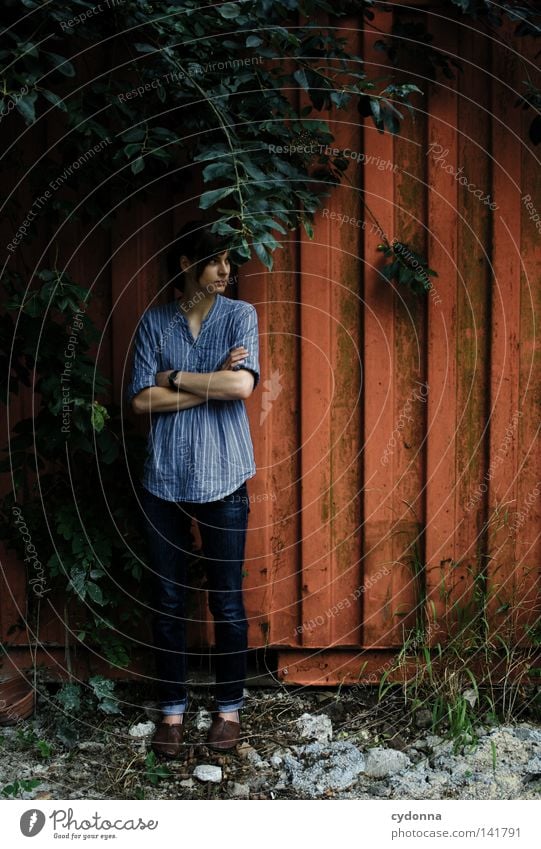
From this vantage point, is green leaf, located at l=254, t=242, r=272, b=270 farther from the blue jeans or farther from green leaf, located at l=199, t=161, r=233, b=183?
the blue jeans

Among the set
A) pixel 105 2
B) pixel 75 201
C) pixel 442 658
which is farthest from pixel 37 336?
pixel 442 658

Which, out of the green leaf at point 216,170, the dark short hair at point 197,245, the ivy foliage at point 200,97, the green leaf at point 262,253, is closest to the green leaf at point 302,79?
the ivy foliage at point 200,97

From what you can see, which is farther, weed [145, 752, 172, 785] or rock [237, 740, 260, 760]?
rock [237, 740, 260, 760]

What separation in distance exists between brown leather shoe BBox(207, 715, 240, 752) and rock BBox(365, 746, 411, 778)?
59cm

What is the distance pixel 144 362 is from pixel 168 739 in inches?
65.7

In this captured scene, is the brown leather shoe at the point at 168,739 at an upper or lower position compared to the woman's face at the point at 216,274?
lower

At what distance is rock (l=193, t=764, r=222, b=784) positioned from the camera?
350cm

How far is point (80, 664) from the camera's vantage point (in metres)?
4.12

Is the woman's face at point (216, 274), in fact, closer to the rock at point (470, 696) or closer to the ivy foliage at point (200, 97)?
the ivy foliage at point (200, 97)

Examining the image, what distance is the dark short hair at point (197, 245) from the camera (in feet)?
11.4

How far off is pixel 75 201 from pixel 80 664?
2.24 metres

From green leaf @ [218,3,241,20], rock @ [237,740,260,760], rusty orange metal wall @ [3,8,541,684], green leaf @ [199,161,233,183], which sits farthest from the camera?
rusty orange metal wall @ [3,8,541,684]

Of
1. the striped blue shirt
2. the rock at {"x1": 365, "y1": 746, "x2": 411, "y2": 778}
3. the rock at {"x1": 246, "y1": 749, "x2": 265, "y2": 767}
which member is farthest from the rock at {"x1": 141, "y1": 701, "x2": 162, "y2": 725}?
the striped blue shirt
